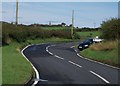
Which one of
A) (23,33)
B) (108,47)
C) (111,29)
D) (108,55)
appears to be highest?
(111,29)

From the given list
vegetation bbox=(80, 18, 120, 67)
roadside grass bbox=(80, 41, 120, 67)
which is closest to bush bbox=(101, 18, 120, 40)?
vegetation bbox=(80, 18, 120, 67)

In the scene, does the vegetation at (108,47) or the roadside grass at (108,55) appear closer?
the roadside grass at (108,55)

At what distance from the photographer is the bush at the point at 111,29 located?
38.5 meters

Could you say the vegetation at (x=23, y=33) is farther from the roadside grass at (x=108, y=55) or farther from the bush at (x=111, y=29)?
the roadside grass at (x=108, y=55)

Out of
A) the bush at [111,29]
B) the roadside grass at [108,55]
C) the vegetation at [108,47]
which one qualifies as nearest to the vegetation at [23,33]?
the bush at [111,29]

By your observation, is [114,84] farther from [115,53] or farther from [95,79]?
[115,53]

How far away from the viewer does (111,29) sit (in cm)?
3903

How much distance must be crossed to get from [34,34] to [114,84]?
6216 cm

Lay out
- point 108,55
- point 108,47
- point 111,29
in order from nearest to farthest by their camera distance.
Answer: point 108,55 < point 108,47 < point 111,29

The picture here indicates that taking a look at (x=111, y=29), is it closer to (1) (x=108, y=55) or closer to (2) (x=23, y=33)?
(1) (x=108, y=55)

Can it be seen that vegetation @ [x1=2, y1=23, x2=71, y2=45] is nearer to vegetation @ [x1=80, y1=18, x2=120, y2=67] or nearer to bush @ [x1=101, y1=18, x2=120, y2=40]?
bush @ [x1=101, y1=18, x2=120, y2=40]

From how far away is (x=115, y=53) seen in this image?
92.5ft

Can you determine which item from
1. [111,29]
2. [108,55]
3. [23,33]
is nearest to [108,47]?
[108,55]

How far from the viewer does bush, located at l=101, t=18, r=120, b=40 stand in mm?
38469
